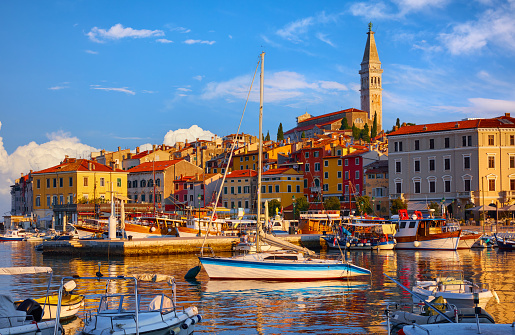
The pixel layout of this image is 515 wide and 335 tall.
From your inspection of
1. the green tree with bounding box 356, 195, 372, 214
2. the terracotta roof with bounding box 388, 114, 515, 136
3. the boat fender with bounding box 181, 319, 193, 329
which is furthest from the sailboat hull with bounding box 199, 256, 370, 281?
the green tree with bounding box 356, 195, 372, 214

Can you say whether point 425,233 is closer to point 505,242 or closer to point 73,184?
point 505,242

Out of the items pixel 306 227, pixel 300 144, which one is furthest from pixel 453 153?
pixel 300 144

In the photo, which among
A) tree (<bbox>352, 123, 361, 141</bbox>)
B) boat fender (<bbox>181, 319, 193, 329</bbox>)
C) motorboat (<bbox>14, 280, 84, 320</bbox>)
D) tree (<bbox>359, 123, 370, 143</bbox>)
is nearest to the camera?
boat fender (<bbox>181, 319, 193, 329</bbox>)

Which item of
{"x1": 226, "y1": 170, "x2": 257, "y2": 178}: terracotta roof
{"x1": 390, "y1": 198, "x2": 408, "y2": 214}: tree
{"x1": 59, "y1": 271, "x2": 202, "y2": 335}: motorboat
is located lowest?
{"x1": 59, "y1": 271, "x2": 202, "y2": 335}: motorboat

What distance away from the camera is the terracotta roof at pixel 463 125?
7400cm

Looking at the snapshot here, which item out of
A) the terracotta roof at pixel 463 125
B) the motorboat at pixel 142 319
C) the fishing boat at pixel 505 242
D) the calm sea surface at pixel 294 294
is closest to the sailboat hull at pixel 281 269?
the calm sea surface at pixel 294 294

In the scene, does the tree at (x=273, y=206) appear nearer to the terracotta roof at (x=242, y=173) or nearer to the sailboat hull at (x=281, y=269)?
the terracotta roof at (x=242, y=173)

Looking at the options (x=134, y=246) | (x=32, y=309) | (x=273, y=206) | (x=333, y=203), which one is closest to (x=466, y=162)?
(x=333, y=203)

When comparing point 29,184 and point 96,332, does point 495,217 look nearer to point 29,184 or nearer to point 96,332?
point 96,332

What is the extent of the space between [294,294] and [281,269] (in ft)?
10.2

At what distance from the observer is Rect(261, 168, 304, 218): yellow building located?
91.6m

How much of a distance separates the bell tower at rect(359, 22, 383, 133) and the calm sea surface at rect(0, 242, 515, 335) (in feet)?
416

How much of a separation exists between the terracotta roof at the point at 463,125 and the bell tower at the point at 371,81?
8614 cm

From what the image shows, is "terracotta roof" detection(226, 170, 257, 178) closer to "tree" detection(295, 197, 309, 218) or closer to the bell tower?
"tree" detection(295, 197, 309, 218)
